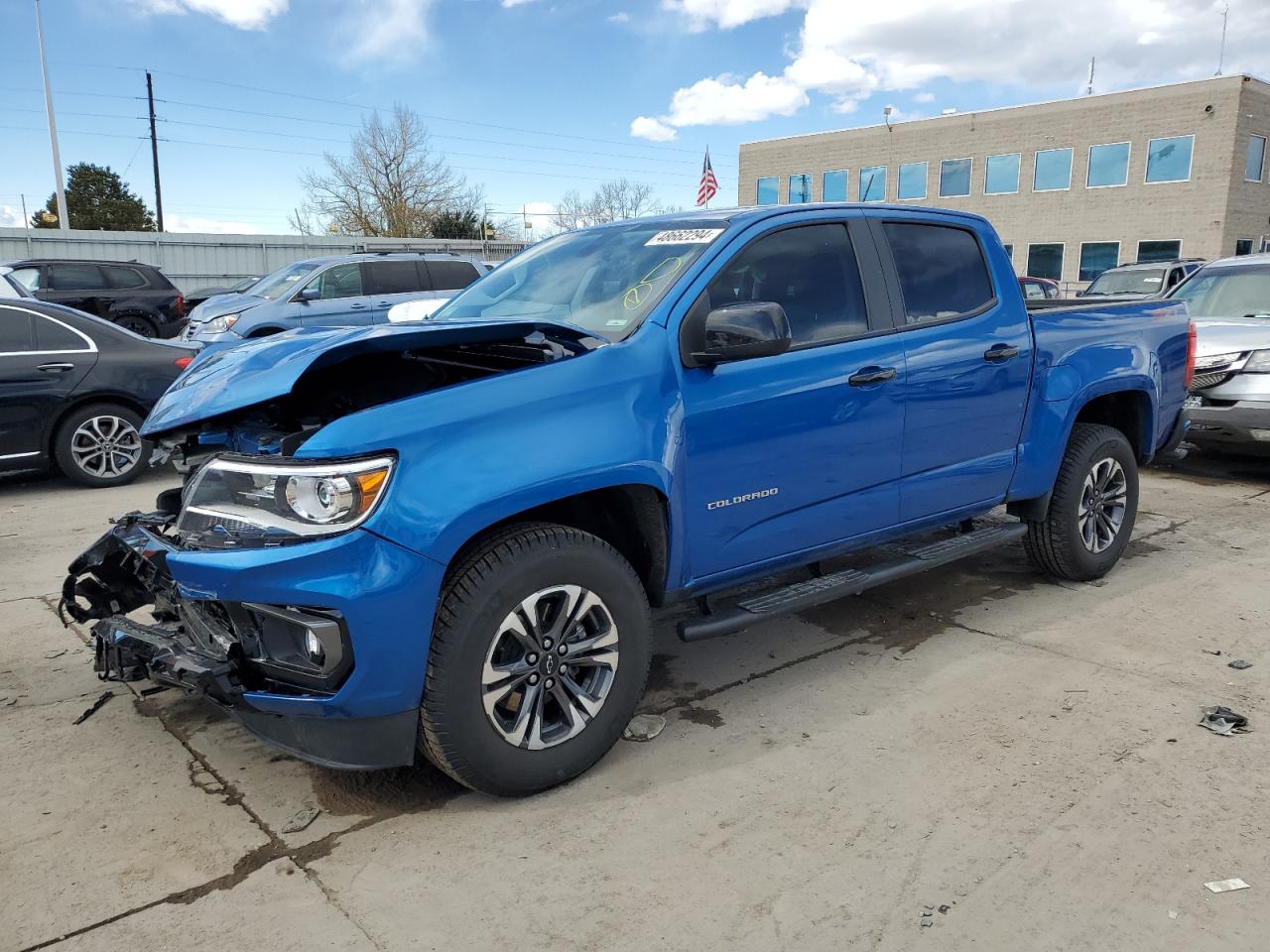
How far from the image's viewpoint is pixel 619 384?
3184 millimetres

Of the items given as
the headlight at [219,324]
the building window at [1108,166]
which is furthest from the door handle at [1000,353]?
the building window at [1108,166]

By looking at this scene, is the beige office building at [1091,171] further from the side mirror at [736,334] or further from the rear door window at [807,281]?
the side mirror at [736,334]

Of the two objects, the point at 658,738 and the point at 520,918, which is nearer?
the point at 520,918

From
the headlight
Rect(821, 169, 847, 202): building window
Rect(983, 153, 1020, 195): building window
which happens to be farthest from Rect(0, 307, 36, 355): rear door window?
Rect(821, 169, 847, 202): building window

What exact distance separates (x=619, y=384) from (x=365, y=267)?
11.5 metres

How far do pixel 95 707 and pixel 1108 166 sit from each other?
3966 cm

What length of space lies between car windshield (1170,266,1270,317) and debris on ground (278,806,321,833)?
27.1 feet

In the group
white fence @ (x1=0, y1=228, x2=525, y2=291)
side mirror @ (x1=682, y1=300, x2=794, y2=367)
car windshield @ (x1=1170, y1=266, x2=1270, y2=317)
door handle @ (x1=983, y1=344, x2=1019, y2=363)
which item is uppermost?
white fence @ (x1=0, y1=228, x2=525, y2=291)

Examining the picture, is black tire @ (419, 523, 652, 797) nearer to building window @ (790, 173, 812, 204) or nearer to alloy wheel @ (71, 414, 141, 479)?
alloy wheel @ (71, 414, 141, 479)

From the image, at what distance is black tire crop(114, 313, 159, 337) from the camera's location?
1756cm

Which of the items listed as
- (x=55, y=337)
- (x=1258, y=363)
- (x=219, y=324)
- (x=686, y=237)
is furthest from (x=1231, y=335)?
(x=219, y=324)

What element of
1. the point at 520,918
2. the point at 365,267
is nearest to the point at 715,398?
the point at 520,918

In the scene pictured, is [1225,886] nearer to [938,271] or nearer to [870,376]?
[870,376]

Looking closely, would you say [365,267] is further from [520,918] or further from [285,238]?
[285,238]
